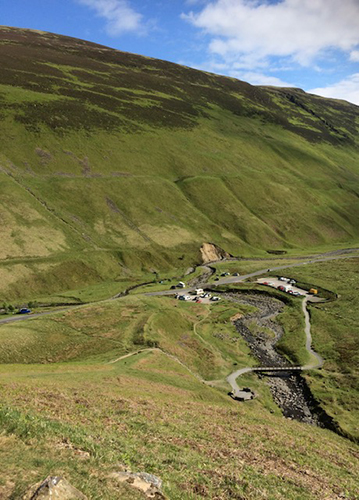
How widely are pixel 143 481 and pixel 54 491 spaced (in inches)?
231

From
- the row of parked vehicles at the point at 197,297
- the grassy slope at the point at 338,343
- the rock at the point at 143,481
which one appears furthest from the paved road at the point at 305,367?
the rock at the point at 143,481

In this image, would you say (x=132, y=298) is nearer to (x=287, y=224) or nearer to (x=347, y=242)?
(x=287, y=224)

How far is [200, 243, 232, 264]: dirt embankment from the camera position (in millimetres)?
147375

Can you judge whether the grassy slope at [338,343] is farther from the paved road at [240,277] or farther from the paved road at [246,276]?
the paved road at [240,277]

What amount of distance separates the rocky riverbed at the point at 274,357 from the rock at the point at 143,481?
1495 inches

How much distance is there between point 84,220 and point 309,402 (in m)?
108

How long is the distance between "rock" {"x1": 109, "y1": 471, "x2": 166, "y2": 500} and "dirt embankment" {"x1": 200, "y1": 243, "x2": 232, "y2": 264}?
126 metres

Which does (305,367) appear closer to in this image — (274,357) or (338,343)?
(274,357)

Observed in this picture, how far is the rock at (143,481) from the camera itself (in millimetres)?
17580

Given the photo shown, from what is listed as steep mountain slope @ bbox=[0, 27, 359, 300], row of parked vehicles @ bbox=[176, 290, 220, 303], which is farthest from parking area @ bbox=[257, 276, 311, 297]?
steep mountain slope @ bbox=[0, 27, 359, 300]

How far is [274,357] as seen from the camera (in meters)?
73.0

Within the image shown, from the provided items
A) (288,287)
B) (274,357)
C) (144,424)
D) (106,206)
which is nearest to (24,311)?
(274,357)

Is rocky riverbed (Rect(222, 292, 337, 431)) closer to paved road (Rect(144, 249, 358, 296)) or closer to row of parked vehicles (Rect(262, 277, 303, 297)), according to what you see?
row of parked vehicles (Rect(262, 277, 303, 297))

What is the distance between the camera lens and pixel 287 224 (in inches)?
7411
